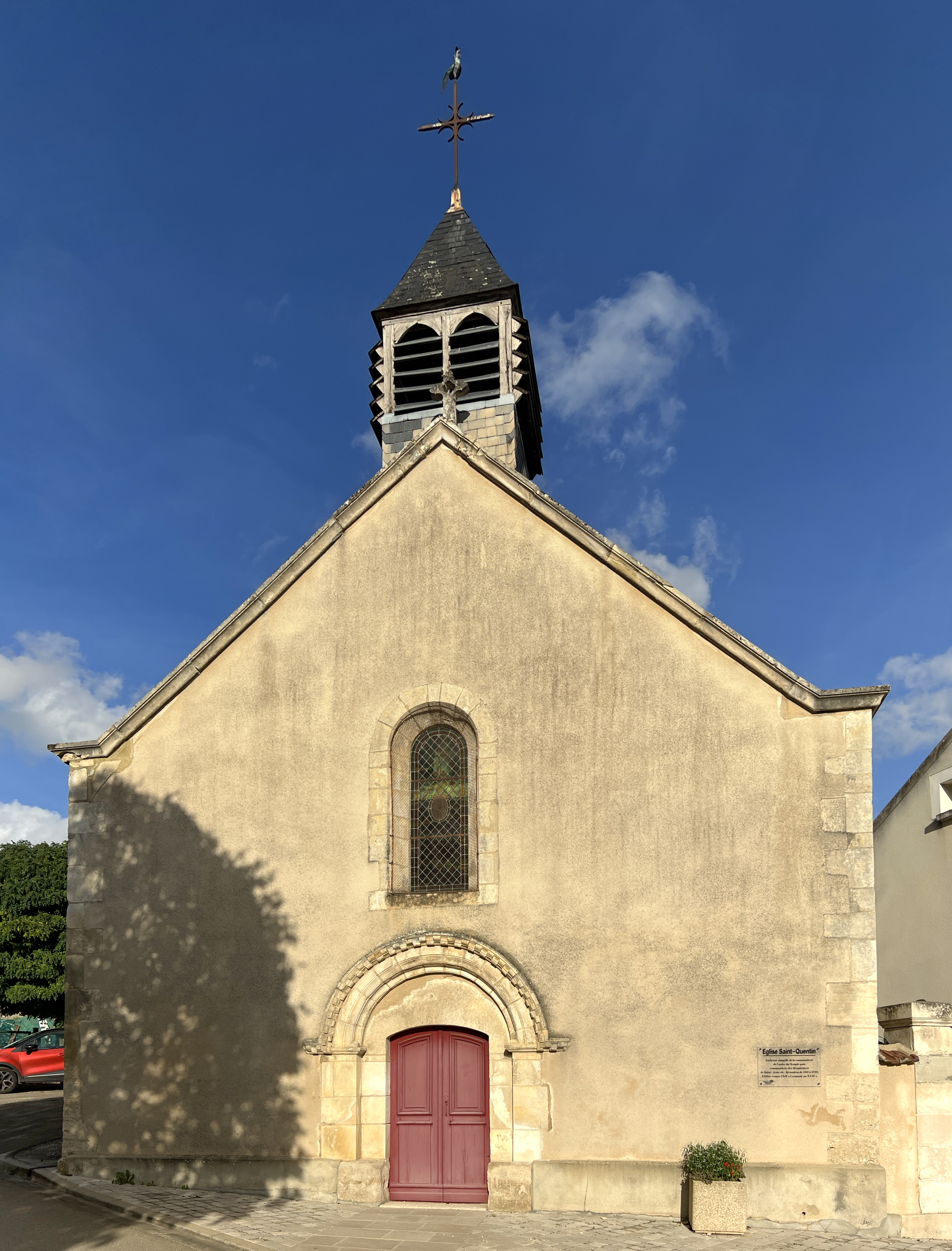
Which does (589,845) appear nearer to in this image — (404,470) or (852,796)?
(852,796)

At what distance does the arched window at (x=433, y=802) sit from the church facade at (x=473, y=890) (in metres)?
0.04

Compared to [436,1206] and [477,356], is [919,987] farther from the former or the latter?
[477,356]

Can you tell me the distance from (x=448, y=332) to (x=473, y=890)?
8.62 m

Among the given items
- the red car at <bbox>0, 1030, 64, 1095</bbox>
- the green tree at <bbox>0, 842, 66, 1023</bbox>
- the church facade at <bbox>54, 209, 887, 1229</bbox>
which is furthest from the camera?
the green tree at <bbox>0, 842, 66, 1023</bbox>

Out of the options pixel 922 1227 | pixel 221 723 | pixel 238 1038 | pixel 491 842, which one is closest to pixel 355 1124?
pixel 238 1038

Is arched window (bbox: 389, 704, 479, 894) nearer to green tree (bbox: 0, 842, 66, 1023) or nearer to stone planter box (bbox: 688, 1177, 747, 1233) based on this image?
stone planter box (bbox: 688, 1177, 747, 1233)

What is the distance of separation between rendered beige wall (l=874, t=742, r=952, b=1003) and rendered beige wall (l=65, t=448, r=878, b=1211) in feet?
19.1

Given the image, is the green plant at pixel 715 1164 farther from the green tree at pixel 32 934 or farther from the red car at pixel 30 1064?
the green tree at pixel 32 934

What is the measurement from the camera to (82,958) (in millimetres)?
11266

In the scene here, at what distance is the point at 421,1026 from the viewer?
1019 centimetres

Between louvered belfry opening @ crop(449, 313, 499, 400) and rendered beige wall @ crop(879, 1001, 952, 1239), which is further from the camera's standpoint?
louvered belfry opening @ crop(449, 313, 499, 400)

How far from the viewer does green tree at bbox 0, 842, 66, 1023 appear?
26.0 metres

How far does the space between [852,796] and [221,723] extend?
6.85 m

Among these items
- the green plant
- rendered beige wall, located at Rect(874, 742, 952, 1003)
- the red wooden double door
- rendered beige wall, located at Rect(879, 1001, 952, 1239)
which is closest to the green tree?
the red wooden double door
